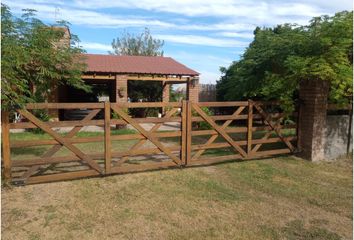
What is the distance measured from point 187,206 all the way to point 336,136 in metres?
5.45

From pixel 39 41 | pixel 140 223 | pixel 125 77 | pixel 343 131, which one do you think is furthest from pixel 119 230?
pixel 125 77

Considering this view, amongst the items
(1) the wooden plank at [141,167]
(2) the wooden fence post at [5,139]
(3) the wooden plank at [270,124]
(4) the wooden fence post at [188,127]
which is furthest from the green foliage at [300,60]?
(2) the wooden fence post at [5,139]

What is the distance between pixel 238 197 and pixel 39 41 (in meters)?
4.70

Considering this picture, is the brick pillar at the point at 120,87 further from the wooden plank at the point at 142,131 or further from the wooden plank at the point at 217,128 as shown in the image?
the wooden plank at the point at 142,131

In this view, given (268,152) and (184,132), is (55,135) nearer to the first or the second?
(184,132)

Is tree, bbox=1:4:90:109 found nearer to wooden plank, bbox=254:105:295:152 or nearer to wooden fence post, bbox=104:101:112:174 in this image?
wooden fence post, bbox=104:101:112:174

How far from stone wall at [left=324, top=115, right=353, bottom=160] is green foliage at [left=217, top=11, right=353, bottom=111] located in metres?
0.60

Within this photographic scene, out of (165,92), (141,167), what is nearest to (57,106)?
(141,167)

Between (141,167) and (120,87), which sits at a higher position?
(120,87)

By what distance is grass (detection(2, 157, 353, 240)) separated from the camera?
4262 mm

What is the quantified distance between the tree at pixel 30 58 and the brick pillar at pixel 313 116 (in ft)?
17.9

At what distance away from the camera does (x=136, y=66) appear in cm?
1702

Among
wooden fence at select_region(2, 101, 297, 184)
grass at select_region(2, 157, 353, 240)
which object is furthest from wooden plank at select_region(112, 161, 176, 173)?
grass at select_region(2, 157, 353, 240)

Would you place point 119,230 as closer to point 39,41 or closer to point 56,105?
point 56,105
